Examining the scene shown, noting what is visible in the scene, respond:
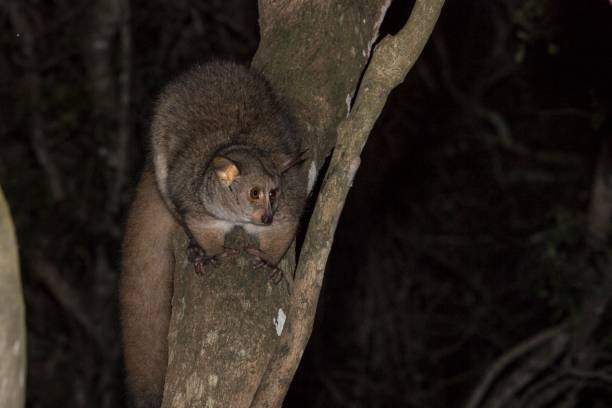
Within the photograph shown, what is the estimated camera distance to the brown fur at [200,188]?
3.36 metres

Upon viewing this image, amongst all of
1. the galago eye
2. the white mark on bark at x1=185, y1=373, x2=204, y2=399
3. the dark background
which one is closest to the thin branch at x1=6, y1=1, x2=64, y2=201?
the dark background

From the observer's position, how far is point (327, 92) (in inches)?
129

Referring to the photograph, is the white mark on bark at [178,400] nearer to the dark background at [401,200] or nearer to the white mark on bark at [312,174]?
the white mark on bark at [312,174]

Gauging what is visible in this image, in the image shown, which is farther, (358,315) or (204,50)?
(358,315)

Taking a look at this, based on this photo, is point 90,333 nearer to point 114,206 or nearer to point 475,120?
point 114,206

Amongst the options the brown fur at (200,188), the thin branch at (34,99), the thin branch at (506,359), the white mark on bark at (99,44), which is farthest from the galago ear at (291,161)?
the white mark on bark at (99,44)

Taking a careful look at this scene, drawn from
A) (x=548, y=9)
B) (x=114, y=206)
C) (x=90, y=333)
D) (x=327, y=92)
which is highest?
(x=548, y=9)

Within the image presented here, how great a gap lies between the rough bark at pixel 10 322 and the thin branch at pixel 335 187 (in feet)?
3.62

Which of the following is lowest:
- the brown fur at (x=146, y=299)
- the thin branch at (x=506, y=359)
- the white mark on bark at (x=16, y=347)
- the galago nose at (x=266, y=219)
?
the thin branch at (x=506, y=359)

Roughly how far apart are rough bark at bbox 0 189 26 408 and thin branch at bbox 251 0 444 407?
110cm

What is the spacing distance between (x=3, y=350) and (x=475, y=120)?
23.7 ft

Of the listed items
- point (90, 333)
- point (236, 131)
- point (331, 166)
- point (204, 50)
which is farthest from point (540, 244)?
point (331, 166)

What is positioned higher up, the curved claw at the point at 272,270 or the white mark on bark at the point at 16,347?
the white mark on bark at the point at 16,347

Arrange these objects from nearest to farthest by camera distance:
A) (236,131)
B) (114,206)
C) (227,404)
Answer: (227,404) → (236,131) → (114,206)
